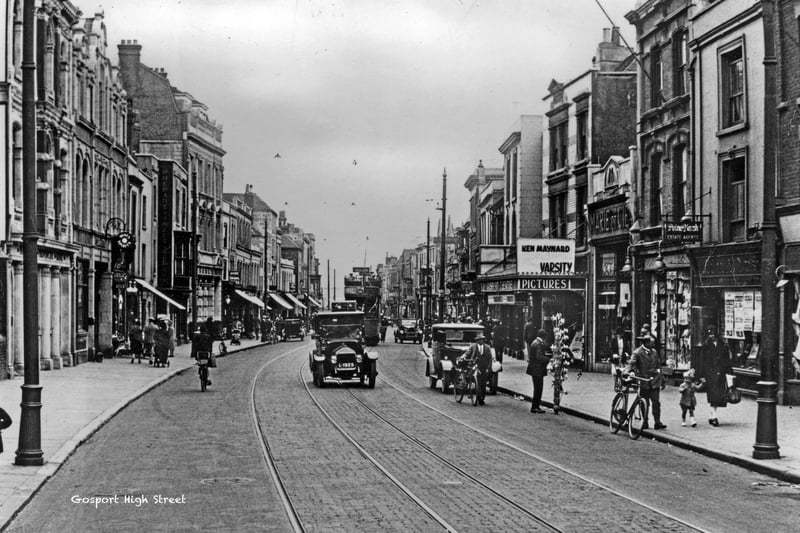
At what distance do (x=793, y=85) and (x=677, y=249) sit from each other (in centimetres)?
679

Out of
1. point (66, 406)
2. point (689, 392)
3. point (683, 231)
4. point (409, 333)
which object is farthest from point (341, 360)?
point (409, 333)

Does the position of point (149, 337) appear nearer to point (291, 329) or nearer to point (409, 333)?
point (409, 333)

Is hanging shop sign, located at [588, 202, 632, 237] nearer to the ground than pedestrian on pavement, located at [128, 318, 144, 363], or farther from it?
farther from it

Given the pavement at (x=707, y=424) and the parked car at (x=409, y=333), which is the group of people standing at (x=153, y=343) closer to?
the pavement at (x=707, y=424)

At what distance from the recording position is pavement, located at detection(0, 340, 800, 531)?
533 inches

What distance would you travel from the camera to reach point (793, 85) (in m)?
23.5

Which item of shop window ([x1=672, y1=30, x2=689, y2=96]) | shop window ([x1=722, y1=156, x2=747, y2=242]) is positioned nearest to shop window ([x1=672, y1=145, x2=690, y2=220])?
shop window ([x1=672, y1=30, x2=689, y2=96])

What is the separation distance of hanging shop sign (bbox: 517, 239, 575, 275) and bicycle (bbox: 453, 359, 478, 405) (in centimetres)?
907

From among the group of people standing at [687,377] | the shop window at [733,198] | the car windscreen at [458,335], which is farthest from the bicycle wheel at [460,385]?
the shop window at [733,198]

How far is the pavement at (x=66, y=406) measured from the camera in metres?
12.4

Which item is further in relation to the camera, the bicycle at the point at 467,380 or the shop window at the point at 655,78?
the shop window at the point at 655,78

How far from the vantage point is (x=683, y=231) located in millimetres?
26766

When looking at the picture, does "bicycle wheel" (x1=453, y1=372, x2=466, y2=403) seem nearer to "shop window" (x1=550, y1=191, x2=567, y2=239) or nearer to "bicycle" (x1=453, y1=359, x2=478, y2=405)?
"bicycle" (x1=453, y1=359, x2=478, y2=405)

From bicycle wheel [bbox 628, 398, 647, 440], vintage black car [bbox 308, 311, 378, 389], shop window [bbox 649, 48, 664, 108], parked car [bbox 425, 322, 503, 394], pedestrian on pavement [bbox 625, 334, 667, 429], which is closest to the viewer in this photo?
bicycle wheel [bbox 628, 398, 647, 440]
